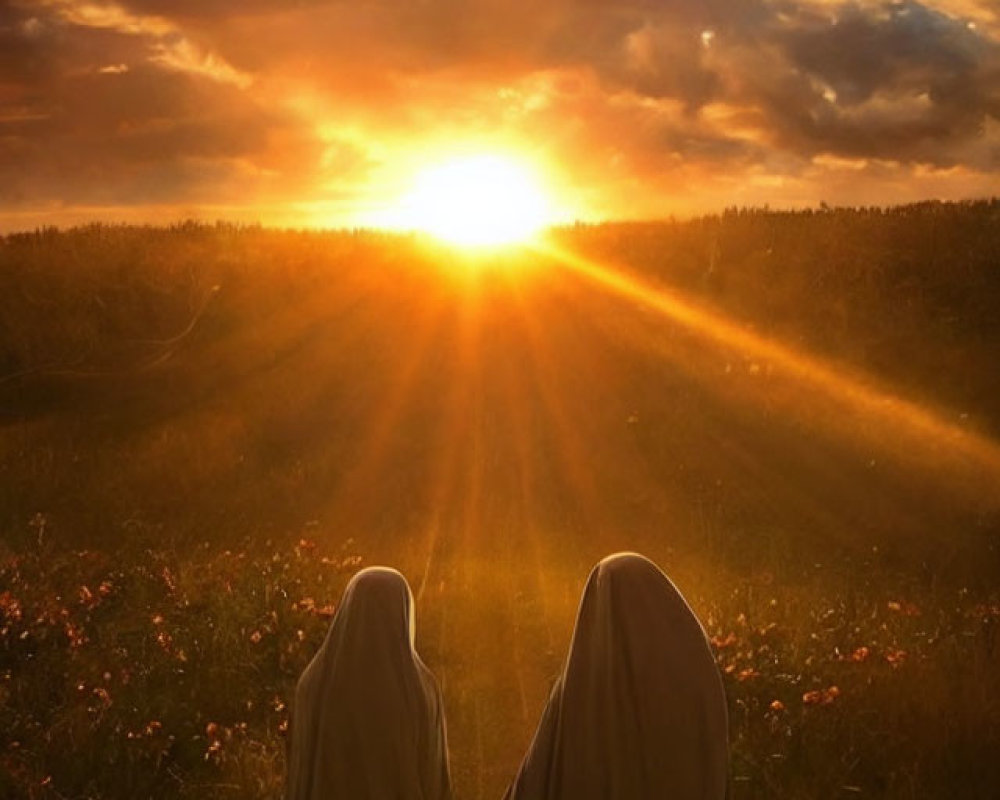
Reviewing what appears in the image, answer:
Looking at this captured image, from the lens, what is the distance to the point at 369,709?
420cm

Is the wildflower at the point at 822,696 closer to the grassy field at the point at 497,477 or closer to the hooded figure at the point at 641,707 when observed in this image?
the grassy field at the point at 497,477

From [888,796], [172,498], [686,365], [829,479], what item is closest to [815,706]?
[888,796]

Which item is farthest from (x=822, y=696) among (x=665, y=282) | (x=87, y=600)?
(x=665, y=282)

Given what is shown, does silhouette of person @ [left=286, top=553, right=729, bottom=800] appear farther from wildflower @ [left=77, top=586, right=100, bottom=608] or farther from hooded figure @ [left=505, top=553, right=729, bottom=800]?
wildflower @ [left=77, top=586, right=100, bottom=608]

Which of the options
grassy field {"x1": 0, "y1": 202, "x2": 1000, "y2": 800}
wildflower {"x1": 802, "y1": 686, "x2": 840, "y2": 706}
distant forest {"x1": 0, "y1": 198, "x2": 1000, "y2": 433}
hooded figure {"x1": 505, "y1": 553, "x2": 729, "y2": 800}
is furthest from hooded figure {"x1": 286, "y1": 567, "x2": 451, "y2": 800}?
distant forest {"x1": 0, "y1": 198, "x2": 1000, "y2": 433}

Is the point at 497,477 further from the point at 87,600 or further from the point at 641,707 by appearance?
the point at 641,707

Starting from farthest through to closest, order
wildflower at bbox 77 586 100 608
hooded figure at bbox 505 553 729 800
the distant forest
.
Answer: the distant forest → wildflower at bbox 77 586 100 608 → hooded figure at bbox 505 553 729 800

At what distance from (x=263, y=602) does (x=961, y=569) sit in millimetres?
6645

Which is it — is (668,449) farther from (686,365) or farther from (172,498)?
(172,498)

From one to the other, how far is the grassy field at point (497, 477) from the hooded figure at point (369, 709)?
1.54m

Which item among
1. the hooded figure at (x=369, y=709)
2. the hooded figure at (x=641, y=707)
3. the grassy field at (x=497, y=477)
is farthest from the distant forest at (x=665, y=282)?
the hooded figure at (x=369, y=709)

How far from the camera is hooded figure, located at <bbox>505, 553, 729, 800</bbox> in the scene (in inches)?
158

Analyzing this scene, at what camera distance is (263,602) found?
796cm

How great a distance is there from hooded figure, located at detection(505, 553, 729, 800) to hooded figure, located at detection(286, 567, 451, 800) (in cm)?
Answer: 58
